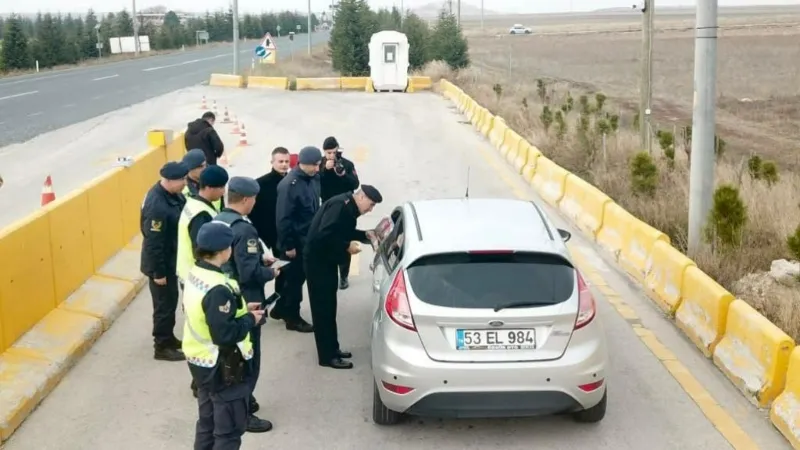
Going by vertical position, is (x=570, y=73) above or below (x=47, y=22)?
below

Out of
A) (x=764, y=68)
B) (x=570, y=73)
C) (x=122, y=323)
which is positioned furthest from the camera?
(x=570, y=73)

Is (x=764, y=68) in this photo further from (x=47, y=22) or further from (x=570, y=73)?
(x=47, y=22)

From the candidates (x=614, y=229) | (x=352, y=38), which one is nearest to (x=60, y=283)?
(x=614, y=229)

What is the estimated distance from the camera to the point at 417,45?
50938 mm

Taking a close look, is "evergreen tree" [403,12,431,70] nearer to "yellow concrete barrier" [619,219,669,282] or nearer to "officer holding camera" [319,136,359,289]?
"yellow concrete barrier" [619,219,669,282]

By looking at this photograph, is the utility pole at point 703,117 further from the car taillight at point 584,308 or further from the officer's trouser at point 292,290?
the car taillight at point 584,308

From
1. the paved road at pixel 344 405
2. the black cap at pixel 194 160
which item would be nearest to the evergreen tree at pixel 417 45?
the paved road at pixel 344 405

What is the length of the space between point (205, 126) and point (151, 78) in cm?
3729

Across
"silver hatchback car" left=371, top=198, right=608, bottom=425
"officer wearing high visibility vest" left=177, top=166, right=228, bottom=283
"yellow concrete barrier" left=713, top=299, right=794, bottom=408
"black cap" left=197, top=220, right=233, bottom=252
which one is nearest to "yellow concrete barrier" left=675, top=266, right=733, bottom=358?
"yellow concrete barrier" left=713, top=299, right=794, bottom=408

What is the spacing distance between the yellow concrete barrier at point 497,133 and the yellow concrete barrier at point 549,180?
4.33 metres

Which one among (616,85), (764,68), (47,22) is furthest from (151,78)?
(764,68)

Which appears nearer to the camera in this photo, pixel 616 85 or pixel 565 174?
pixel 565 174

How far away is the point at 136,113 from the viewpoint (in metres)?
31.1

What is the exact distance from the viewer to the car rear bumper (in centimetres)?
602
